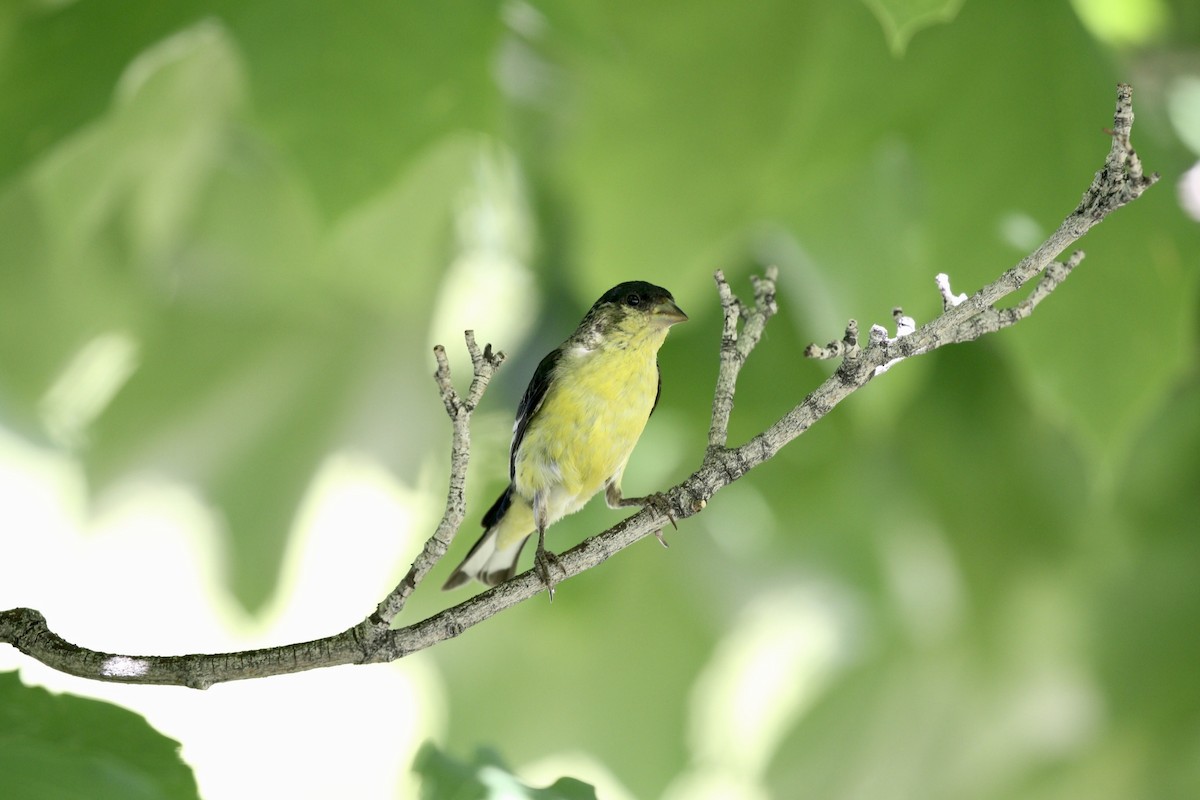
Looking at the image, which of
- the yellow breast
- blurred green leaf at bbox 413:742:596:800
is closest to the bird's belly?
the yellow breast

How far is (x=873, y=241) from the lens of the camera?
0.87 m

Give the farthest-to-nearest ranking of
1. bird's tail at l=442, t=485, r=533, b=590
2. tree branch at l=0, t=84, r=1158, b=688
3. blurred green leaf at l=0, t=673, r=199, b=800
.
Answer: bird's tail at l=442, t=485, r=533, b=590, blurred green leaf at l=0, t=673, r=199, b=800, tree branch at l=0, t=84, r=1158, b=688

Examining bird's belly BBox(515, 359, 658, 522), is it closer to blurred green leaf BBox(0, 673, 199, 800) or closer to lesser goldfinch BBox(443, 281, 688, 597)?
lesser goldfinch BBox(443, 281, 688, 597)

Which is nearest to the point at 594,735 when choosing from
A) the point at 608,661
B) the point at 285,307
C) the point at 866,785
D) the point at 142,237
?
the point at 608,661

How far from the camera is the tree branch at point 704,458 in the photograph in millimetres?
334

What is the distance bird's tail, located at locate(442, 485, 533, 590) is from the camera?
574 mm

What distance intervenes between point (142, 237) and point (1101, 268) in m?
0.92

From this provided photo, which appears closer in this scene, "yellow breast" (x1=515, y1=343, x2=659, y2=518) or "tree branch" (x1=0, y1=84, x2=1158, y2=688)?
"tree branch" (x1=0, y1=84, x2=1158, y2=688)

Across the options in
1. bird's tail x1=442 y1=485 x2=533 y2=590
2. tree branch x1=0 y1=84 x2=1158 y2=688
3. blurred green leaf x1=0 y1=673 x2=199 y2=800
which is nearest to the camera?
tree branch x1=0 y1=84 x2=1158 y2=688

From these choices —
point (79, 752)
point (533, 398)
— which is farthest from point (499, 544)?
point (79, 752)

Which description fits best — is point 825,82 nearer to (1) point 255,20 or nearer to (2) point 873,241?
Result: (2) point 873,241

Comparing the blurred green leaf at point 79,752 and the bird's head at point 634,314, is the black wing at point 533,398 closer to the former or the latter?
the bird's head at point 634,314

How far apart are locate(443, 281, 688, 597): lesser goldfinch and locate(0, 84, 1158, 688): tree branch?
9 centimetres

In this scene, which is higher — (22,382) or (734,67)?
(22,382)
